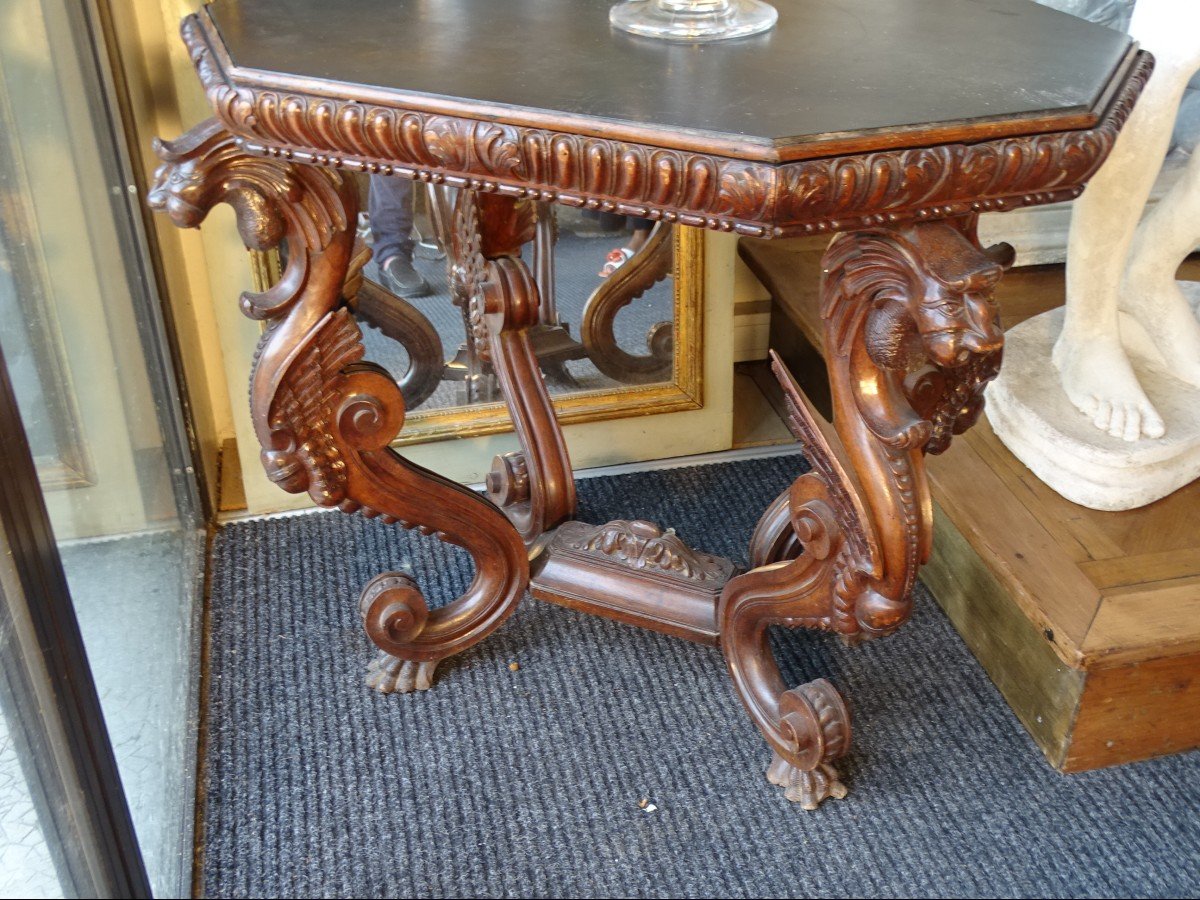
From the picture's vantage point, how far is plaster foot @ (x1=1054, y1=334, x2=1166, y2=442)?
1.40m

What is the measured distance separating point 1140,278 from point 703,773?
859 millimetres

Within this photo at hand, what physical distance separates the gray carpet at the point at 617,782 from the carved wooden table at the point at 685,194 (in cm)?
7

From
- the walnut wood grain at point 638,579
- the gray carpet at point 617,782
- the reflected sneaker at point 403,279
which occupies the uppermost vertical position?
the reflected sneaker at point 403,279

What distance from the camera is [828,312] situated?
103cm

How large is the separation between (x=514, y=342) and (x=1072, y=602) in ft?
2.33

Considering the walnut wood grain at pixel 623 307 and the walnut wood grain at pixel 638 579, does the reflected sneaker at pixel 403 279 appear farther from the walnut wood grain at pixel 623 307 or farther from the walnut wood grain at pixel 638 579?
the walnut wood grain at pixel 638 579

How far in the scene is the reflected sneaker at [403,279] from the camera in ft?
5.31

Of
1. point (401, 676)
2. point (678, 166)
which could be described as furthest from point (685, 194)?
point (401, 676)

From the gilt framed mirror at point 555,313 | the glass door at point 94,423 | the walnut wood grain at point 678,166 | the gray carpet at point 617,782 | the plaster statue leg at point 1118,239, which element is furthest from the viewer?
the gilt framed mirror at point 555,313

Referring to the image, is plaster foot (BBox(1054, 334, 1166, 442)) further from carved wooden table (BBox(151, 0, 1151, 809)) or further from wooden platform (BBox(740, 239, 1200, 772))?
carved wooden table (BBox(151, 0, 1151, 809))

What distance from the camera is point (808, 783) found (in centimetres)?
125

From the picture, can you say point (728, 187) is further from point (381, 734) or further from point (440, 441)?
point (440, 441)

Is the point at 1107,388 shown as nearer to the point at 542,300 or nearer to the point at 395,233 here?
the point at 542,300

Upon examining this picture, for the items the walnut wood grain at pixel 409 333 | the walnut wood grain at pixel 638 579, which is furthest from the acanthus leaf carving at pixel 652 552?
the walnut wood grain at pixel 409 333
